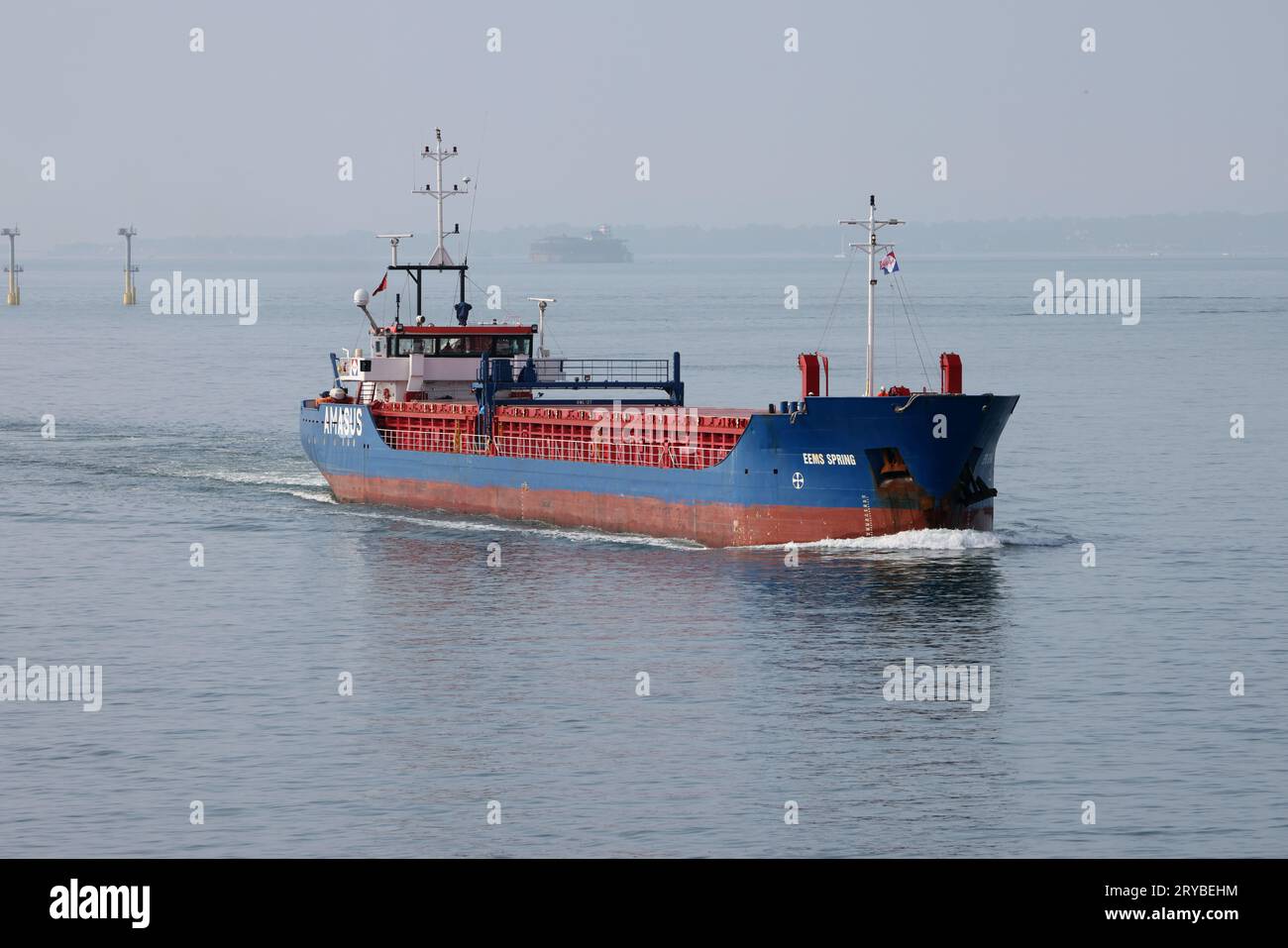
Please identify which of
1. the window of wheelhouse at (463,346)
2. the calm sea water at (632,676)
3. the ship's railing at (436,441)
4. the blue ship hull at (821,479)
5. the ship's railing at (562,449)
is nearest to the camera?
the calm sea water at (632,676)

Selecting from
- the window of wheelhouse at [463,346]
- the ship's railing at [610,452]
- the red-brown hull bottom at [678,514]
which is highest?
the window of wheelhouse at [463,346]

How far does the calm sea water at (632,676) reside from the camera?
27.6 m

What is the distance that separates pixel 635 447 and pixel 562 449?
3.10 meters

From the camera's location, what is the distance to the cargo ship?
45344 mm

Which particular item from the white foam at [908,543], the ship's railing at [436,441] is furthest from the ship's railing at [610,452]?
the white foam at [908,543]

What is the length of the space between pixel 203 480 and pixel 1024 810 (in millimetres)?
45868

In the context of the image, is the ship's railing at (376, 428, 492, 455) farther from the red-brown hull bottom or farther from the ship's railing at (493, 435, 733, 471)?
the red-brown hull bottom

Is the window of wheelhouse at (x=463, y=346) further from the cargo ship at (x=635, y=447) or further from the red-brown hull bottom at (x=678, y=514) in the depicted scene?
the red-brown hull bottom at (x=678, y=514)

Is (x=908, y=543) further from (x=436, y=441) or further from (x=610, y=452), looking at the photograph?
(x=436, y=441)

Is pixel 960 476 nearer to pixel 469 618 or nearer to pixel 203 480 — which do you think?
pixel 469 618

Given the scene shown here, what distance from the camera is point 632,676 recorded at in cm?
3622

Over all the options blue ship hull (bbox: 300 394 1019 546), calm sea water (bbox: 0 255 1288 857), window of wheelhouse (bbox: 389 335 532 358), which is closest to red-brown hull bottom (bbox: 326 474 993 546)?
blue ship hull (bbox: 300 394 1019 546)

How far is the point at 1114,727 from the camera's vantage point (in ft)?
106

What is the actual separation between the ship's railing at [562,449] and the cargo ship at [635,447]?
0.06 metres
